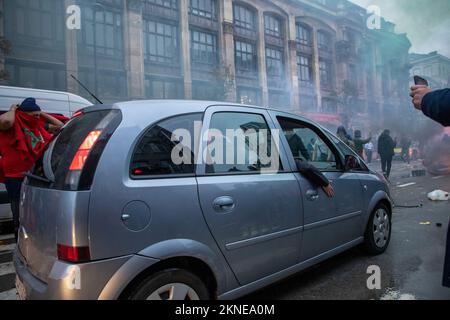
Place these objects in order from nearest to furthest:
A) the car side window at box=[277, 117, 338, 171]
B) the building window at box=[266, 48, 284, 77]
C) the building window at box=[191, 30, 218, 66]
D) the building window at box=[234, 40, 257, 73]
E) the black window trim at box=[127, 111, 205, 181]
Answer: the black window trim at box=[127, 111, 205, 181], the car side window at box=[277, 117, 338, 171], the building window at box=[191, 30, 218, 66], the building window at box=[234, 40, 257, 73], the building window at box=[266, 48, 284, 77]

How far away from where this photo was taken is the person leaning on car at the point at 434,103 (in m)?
1.70

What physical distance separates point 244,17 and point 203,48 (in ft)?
Answer: 18.7

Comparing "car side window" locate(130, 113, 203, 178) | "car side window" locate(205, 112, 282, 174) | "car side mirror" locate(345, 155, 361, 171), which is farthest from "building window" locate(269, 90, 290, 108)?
"car side window" locate(130, 113, 203, 178)

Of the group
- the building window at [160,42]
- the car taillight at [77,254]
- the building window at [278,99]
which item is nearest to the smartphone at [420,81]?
the car taillight at [77,254]

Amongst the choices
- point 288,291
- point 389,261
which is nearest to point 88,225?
point 288,291

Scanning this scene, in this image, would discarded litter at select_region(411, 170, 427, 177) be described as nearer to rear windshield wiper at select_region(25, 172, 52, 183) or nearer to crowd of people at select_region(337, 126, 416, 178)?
crowd of people at select_region(337, 126, 416, 178)

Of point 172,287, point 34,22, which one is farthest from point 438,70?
point 34,22

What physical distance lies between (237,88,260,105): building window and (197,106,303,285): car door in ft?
77.0

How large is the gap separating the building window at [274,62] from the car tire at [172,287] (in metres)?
28.2

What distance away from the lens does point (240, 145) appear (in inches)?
96.8

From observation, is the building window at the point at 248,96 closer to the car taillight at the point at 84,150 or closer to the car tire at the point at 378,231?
the car tire at the point at 378,231

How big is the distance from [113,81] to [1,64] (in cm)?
570

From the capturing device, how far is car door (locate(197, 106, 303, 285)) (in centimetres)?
210

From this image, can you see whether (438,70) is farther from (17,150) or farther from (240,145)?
(17,150)
